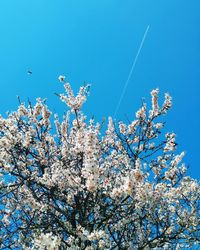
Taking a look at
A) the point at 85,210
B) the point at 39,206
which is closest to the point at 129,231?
the point at 85,210

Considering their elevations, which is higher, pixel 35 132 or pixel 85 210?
pixel 35 132

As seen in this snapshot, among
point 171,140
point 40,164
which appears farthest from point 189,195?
point 40,164

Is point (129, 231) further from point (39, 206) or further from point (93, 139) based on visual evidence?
point (93, 139)

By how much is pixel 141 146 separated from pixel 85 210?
2528 mm

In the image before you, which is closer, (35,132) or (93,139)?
(93,139)

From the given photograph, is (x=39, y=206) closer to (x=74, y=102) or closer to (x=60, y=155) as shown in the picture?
(x=60, y=155)

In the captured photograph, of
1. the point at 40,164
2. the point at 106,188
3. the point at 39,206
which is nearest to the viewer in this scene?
the point at 106,188

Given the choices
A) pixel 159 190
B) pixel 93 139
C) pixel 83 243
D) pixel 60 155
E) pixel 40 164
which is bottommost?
pixel 83 243

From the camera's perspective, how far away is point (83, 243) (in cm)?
673

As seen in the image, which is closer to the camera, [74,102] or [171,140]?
[74,102]

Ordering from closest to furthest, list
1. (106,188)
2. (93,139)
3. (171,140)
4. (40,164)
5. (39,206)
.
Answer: (93,139) < (106,188) < (39,206) < (40,164) < (171,140)

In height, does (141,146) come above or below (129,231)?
above

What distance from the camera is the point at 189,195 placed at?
32.6 feet

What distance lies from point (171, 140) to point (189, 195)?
5.22 feet
